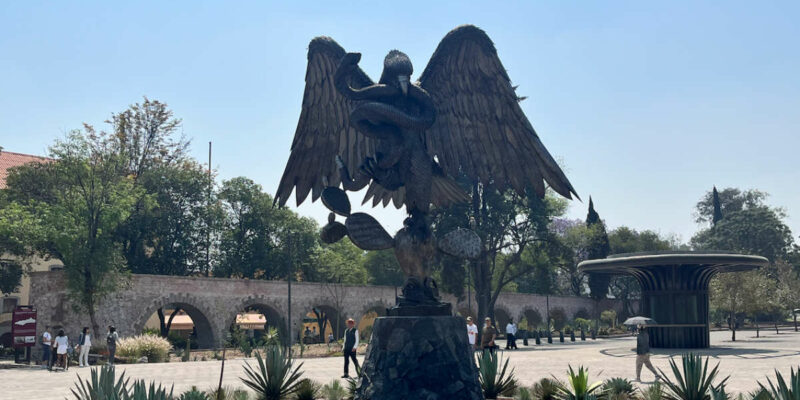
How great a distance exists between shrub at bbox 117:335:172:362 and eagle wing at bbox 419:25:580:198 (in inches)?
818

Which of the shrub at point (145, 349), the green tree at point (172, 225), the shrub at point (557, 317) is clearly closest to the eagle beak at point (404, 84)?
the shrub at point (145, 349)

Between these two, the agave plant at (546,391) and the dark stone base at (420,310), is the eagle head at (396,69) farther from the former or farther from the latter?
the agave plant at (546,391)

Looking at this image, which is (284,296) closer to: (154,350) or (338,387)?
(154,350)

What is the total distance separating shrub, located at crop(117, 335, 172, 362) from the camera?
2562 cm

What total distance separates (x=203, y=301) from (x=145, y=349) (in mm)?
11139

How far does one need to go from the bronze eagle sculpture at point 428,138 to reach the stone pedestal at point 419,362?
Result: 0.40 metres

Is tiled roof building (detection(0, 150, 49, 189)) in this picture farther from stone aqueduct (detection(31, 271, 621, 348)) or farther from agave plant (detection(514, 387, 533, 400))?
agave plant (detection(514, 387, 533, 400))

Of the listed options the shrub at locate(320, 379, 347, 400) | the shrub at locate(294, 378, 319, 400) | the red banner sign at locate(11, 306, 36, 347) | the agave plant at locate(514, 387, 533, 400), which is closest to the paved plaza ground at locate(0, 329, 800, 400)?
the red banner sign at locate(11, 306, 36, 347)

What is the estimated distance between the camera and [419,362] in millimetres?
7660

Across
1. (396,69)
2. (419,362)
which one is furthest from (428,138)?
(419,362)

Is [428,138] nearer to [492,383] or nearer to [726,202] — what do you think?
[492,383]

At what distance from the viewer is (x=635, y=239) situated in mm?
70500

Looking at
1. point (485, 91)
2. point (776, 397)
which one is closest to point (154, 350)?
point (485, 91)

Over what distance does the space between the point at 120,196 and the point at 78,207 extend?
78.6 inches
